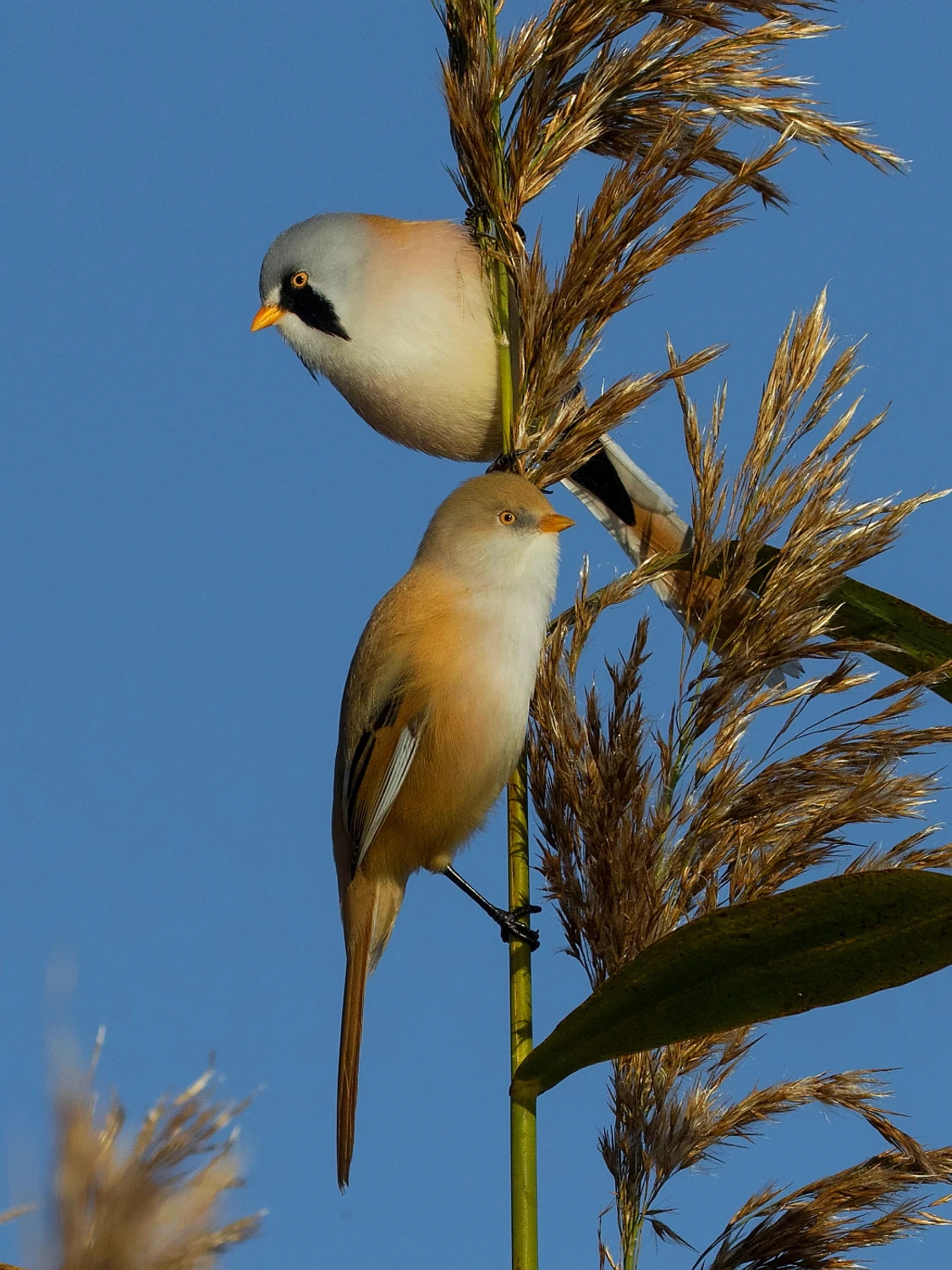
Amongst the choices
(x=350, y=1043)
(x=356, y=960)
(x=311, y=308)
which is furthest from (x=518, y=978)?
(x=311, y=308)

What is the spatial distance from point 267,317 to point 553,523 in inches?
52.9

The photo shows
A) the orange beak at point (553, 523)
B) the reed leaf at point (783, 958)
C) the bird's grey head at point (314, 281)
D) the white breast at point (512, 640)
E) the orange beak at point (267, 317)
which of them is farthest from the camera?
the orange beak at point (267, 317)

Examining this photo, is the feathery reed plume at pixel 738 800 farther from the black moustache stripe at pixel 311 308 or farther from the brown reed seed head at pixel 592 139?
the black moustache stripe at pixel 311 308

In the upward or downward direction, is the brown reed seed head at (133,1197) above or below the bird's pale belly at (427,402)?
below

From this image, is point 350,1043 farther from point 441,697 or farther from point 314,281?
point 314,281

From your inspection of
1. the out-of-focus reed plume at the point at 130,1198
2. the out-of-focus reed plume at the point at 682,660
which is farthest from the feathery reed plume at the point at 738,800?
the out-of-focus reed plume at the point at 130,1198

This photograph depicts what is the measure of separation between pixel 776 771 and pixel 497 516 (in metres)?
0.93

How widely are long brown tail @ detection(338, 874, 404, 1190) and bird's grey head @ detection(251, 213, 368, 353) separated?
1.52 m

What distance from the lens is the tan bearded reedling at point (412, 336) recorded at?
3.41m

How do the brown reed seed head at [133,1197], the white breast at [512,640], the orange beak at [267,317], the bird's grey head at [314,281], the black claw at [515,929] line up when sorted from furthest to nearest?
the orange beak at [267,317] → the bird's grey head at [314,281] → the white breast at [512,640] → the black claw at [515,929] → the brown reed seed head at [133,1197]

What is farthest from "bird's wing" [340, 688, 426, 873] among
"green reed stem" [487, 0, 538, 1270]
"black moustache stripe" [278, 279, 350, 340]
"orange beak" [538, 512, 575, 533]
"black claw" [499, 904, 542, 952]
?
"black moustache stripe" [278, 279, 350, 340]

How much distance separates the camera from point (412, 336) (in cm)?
345

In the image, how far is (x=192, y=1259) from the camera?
0.90 m

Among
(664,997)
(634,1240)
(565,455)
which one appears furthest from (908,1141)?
(565,455)
